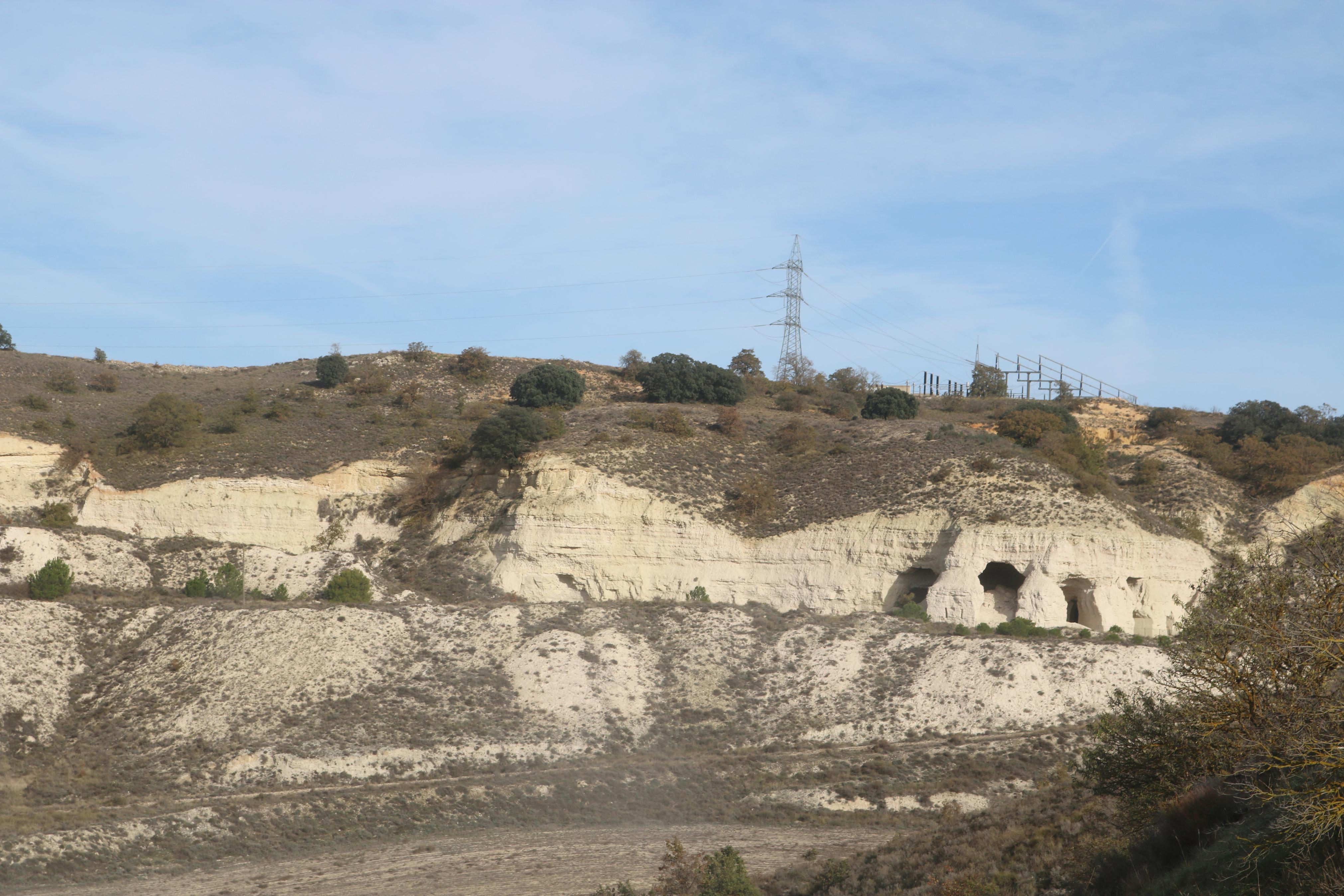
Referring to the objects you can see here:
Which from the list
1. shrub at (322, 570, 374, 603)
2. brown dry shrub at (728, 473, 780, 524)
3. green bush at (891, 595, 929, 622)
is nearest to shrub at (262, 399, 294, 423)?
shrub at (322, 570, 374, 603)

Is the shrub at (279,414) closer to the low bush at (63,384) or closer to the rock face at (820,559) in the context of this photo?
the low bush at (63,384)

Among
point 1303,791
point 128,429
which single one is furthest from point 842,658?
point 128,429

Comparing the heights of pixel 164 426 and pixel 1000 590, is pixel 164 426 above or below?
above


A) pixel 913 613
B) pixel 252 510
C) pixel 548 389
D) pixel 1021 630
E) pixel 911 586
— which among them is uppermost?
pixel 548 389

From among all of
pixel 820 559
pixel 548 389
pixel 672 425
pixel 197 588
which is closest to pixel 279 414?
pixel 548 389

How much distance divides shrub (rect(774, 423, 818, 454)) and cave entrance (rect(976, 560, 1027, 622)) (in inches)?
458

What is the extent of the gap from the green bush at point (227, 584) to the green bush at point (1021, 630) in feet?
99.0

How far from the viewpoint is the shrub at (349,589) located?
4256 centimetres

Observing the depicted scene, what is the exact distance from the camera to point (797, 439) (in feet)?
185

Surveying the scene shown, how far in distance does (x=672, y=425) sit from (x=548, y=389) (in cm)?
1369

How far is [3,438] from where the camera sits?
49500mm

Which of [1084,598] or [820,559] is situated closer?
[1084,598]

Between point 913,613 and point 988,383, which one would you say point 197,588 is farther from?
point 988,383

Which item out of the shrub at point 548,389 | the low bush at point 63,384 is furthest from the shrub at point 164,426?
the shrub at point 548,389
